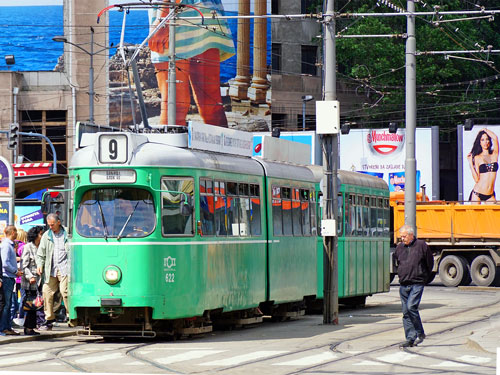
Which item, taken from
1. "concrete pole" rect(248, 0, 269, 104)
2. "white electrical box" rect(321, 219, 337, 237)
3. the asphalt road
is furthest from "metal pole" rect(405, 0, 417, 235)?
"concrete pole" rect(248, 0, 269, 104)

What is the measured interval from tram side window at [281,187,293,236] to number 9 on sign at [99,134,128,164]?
4.47 meters

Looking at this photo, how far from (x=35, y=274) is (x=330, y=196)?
18.4 feet

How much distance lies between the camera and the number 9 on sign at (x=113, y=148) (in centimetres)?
1727

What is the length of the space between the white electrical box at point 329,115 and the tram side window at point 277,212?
1.36 meters

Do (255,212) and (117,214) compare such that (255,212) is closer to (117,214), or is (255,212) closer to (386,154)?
(117,214)

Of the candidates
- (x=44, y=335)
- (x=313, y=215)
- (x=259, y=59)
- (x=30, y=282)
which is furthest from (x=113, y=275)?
(x=259, y=59)

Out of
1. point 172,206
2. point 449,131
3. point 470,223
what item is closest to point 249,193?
point 172,206

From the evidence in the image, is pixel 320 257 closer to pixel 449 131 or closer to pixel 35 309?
pixel 35 309

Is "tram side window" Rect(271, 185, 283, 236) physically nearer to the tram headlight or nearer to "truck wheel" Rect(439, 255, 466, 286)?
the tram headlight

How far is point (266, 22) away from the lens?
2372 inches

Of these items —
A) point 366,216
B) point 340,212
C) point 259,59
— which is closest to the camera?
point 340,212

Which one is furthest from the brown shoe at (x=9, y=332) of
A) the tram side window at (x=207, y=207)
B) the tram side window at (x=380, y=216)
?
the tram side window at (x=380, y=216)

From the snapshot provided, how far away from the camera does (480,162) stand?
187 feet

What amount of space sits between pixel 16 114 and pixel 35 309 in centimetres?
4198
